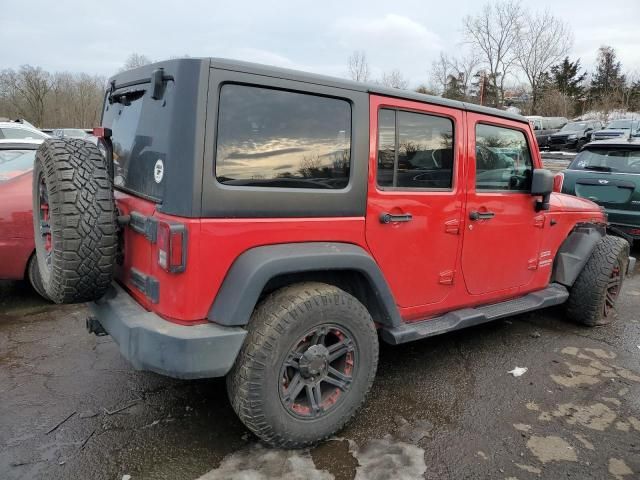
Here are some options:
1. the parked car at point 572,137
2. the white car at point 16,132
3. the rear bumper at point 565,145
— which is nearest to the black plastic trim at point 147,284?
the white car at point 16,132

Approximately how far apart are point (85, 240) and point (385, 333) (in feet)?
5.78

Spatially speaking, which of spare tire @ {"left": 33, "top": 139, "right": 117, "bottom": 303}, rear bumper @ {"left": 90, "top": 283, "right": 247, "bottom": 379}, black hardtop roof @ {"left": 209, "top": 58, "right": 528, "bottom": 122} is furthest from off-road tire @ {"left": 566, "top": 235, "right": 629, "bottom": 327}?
spare tire @ {"left": 33, "top": 139, "right": 117, "bottom": 303}

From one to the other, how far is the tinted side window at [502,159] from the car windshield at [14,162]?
4141 millimetres

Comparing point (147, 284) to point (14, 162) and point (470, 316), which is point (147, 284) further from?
point (14, 162)

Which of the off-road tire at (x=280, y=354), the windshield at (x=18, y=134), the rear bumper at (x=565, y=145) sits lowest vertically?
the off-road tire at (x=280, y=354)

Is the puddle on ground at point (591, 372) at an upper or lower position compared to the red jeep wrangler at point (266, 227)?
lower

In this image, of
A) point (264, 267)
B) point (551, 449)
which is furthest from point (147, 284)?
point (551, 449)

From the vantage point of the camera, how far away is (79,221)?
2.31m

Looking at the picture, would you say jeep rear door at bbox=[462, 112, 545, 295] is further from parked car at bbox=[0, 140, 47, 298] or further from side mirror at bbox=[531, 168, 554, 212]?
parked car at bbox=[0, 140, 47, 298]

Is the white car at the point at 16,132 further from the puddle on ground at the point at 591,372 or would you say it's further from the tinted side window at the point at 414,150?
the puddle on ground at the point at 591,372

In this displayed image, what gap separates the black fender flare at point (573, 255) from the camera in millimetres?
4238

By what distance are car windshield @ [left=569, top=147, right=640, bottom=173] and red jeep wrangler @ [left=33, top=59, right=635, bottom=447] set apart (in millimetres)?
4985

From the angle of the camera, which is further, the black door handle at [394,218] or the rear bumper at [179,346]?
the black door handle at [394,218]

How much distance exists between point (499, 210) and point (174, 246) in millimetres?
2340
